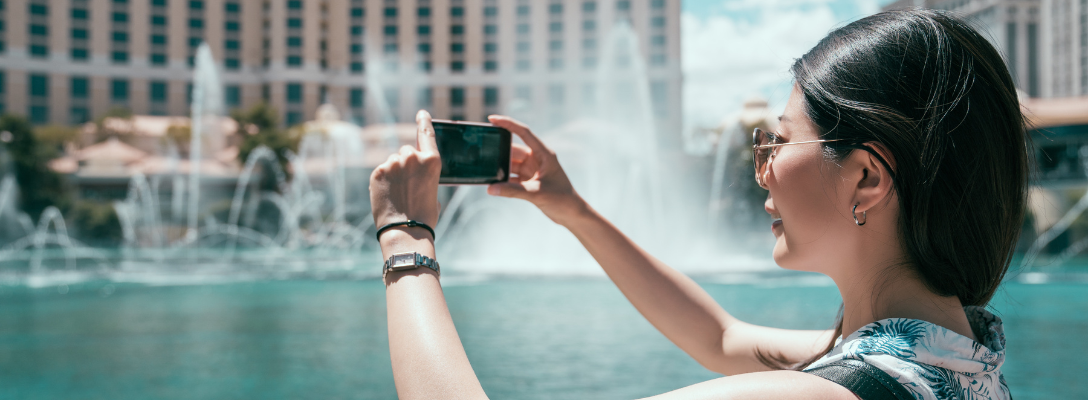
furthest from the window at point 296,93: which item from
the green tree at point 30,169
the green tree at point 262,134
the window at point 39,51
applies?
the green tree at point 30,169

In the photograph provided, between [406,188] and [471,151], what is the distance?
0.32m

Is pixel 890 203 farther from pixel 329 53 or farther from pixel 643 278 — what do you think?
pixel 329 53

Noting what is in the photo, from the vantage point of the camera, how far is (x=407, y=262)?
83 cm

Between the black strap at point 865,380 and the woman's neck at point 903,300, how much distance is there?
0.14 metres

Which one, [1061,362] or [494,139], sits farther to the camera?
[1061,362]

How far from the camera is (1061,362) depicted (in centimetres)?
597

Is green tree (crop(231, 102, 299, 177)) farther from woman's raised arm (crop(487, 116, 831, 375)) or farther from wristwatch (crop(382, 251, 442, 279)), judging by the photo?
wristwatch (crop(382, 251, 442, 279))

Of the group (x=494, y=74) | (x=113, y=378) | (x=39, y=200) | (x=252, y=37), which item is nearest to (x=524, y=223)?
(x=113, y=378)

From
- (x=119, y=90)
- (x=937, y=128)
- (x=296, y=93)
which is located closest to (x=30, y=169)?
(x=119, y=90)

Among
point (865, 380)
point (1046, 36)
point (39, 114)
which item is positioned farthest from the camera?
point (1046, 36)

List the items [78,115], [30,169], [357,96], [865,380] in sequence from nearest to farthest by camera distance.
→ [865,380], [30,169], [78,115], [357,96]

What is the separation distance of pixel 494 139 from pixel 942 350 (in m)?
0.71

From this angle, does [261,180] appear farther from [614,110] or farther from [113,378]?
[113,378]

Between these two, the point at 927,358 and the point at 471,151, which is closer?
the point at 927,358
